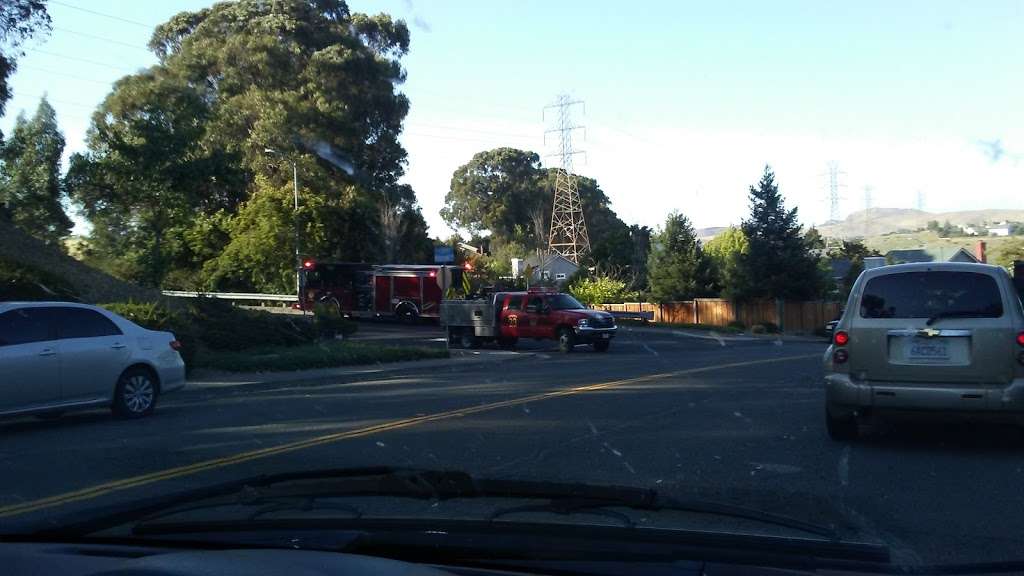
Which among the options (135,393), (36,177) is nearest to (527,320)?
(135,393)

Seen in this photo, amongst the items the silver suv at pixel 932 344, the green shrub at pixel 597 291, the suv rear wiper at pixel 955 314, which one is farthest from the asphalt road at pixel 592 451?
the green shrub at pixel 597 291

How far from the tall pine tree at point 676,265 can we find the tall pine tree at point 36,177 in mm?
31347

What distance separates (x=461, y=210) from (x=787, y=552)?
3607 inches

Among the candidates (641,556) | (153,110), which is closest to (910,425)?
(641,556)

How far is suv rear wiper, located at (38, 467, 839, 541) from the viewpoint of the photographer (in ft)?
14.0

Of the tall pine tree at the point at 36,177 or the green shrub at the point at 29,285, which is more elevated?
the tall pine tree at the point at 36,177

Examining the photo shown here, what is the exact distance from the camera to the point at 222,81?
5075 centimetres

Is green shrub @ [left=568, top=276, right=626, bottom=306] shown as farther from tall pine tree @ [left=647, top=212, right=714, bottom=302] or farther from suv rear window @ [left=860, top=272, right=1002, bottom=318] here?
suv rear window @ [left=860, top=272, right=1002, bottom=318]

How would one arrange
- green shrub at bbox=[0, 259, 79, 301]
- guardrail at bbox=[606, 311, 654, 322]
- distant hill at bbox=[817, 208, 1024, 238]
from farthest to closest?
distant hill at bbox=[817, 208, 1024, 238] → guardrail at bbox=[606, 311, 654, 322] → green shrub at bbox=[0, 259, 79, 301]

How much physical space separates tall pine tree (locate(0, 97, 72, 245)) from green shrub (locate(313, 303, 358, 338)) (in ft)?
45.0

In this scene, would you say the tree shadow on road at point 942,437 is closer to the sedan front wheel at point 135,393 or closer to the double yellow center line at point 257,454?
the double yellow center line at point 257,454

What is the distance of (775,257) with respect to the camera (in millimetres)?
51000

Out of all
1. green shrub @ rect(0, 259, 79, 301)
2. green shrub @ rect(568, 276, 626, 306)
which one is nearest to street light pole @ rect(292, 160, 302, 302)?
green shrub @ rect(568, 276, 626, 306)

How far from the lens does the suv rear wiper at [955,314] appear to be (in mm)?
9359
